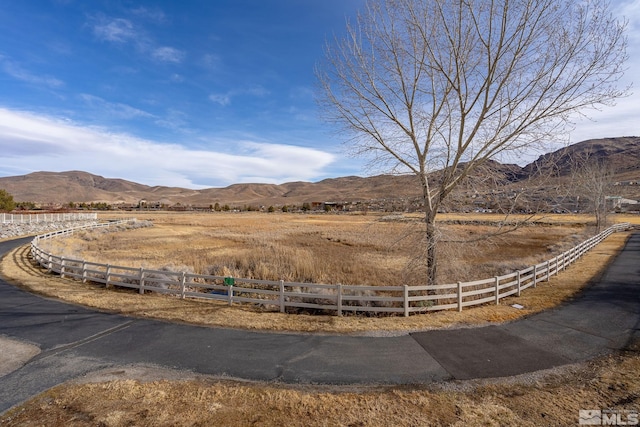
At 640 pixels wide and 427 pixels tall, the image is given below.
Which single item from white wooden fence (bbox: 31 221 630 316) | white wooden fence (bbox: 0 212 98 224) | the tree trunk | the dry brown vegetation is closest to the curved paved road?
white wooden fence (bbox: 31 221 630 316)

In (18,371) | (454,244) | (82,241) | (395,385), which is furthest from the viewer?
(82,241)

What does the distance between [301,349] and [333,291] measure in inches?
214

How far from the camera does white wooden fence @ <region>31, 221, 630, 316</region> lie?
10172 millimetres

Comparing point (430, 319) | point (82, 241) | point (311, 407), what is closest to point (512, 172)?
point (430, 319)

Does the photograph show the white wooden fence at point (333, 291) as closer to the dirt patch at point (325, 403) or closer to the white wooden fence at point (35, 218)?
the dirt patch at point (325, 403)

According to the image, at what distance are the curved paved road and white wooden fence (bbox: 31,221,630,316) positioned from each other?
1.76 meters

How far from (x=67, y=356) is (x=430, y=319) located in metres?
9.24

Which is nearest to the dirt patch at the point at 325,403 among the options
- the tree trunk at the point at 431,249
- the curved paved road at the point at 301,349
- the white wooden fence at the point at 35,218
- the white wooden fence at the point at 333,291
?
the curved paved road at the point at 301,349

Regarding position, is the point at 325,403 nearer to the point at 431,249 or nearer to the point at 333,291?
the point at 333,291

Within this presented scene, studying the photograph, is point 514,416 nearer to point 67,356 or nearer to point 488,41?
point 67,356

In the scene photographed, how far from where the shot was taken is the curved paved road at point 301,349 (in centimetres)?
623

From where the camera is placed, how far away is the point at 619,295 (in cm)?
1235

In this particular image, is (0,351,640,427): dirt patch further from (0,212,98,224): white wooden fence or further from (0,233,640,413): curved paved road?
(0,212,98,224): white wooden fence

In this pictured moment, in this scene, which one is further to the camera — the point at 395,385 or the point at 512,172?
the point at 512,172
